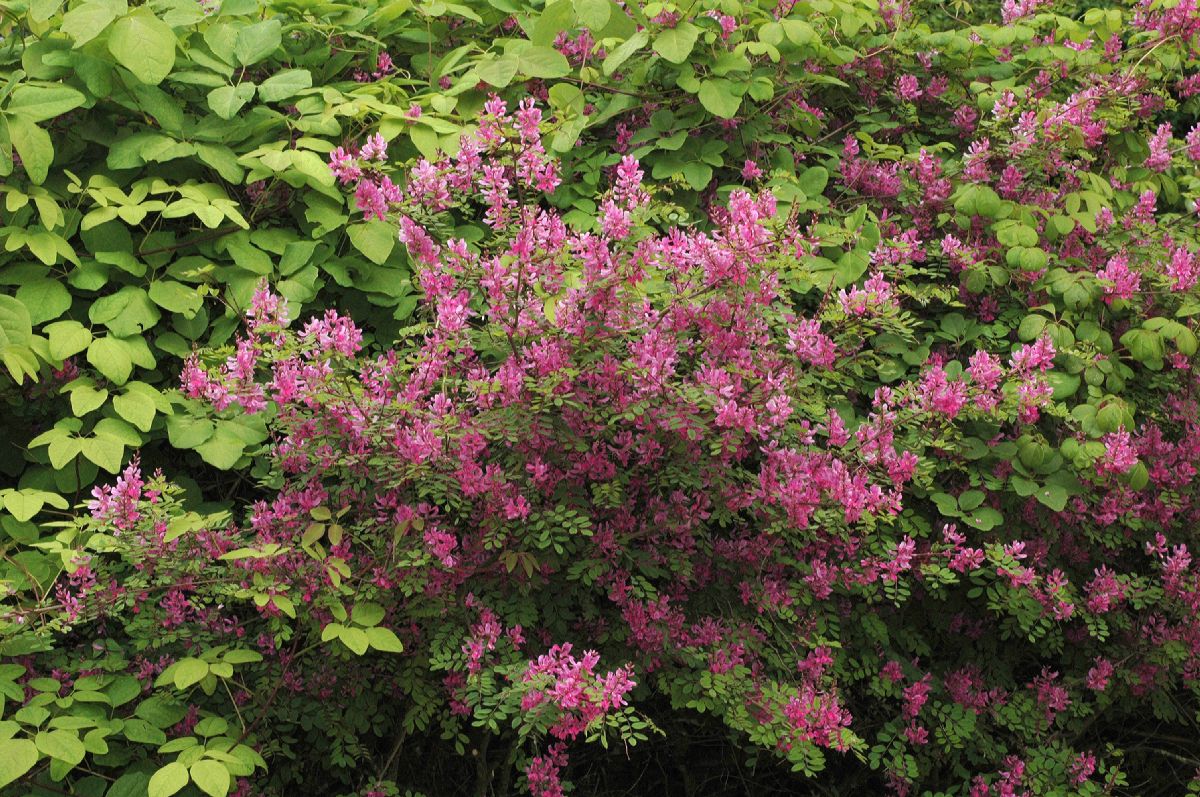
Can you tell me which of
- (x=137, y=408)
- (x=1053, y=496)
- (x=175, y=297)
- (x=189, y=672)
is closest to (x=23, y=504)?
(x=137, y=408)

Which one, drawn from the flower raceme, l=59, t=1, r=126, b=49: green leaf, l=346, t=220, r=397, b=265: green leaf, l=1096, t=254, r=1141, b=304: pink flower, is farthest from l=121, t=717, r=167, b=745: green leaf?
l=1096, t=254, r=1141, b=304: pink flower

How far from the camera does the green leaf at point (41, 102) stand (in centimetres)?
265

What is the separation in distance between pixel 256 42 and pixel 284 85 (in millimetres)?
128

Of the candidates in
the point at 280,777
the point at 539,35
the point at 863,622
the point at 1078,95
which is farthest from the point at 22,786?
the point at 1078,95

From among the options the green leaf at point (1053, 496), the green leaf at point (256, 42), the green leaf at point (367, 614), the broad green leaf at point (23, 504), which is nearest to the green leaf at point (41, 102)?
the green leaf at point (256, 42)

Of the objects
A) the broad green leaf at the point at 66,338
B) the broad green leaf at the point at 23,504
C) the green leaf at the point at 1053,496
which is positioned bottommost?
the broad green leaf at the point at 23,504

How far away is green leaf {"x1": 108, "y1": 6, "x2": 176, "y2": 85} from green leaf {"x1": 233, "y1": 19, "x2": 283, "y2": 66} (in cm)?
26

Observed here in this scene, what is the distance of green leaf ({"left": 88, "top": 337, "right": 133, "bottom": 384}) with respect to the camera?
2658mm

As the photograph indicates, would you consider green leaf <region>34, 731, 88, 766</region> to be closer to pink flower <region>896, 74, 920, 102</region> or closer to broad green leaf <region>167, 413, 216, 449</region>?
broad green leaf <region>167, 413, 216, 449</region>

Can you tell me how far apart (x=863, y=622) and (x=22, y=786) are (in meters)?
1.90

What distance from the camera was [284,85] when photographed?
9.56ft

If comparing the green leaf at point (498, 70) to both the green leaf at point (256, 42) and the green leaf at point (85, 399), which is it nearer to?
the green leaf at point (256, 42)

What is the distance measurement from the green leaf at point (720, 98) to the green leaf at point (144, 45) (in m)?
1.27

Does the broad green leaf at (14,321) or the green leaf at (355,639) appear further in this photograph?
the broad green leaf at (14,321)
